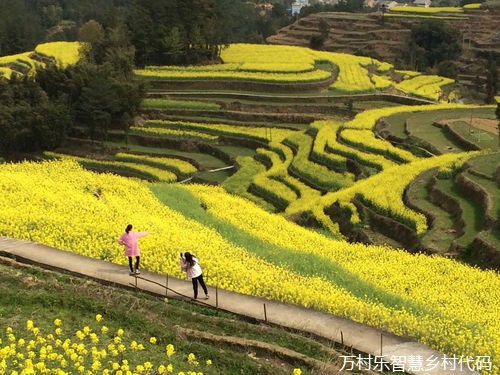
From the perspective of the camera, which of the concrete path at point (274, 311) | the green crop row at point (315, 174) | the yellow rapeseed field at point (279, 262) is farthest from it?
the green crop row at point (315, 174)

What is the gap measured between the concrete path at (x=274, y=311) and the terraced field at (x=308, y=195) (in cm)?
97

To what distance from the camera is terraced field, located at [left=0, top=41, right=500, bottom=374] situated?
1452 centimetres

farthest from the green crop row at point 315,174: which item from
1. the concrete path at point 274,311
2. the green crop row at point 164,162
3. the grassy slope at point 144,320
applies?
the grassy slope at point 144,320

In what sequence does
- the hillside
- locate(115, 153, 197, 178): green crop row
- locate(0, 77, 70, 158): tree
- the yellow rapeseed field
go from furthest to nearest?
1. the hillside
2. locate(0, 77, 70, 158): tree
3. locate(115, 153, 197, 178): green crop row
4. the yellow rapeseed field

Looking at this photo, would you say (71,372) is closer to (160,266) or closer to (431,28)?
(160,266)

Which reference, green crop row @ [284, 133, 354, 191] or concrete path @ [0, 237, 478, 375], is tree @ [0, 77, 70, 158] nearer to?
green crop row @ [284, 133, 354, 191]

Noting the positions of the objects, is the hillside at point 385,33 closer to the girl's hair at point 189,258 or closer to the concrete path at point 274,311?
the concrete path at point 274,311

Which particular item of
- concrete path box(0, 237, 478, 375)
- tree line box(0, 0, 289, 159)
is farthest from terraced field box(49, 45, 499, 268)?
concrete path box(0, 237, 478, 375)

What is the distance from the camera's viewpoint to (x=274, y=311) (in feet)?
37.3

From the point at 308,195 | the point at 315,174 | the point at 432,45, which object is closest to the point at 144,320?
the point at 308,195

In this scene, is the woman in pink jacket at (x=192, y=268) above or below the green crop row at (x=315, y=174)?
above

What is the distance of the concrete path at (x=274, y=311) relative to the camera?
9836mm

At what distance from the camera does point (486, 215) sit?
22500mm

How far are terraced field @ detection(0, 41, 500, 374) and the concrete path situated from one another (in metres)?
0.97
